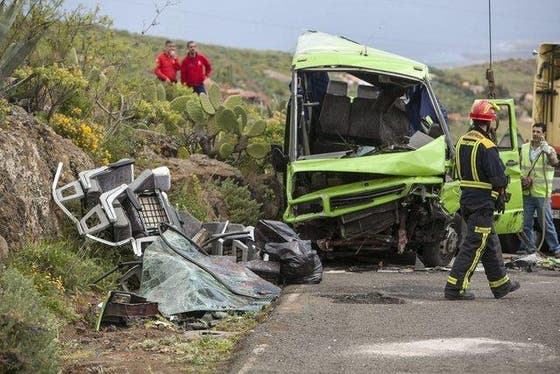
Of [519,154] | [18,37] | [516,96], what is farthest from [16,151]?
[516,96]

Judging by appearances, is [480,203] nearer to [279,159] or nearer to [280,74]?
[279,159]

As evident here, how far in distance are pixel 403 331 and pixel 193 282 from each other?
2.24m

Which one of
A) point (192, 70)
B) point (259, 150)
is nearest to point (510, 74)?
point (192, 70)

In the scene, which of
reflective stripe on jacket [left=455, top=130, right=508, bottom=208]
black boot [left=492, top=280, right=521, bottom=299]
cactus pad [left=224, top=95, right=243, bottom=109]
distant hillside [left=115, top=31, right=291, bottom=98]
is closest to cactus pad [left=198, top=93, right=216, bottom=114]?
cactus pad [left=224, top=95, right=243, bottom=109]

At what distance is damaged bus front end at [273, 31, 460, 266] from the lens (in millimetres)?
16047

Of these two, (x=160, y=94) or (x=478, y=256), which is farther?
(x=160, y=94)

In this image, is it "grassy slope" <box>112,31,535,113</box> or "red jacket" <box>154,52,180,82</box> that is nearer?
"red jacket" <box>154,52,180,82</box>

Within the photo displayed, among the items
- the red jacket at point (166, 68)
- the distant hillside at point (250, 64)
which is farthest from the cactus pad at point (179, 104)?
the distant hillside at point (250, 64)

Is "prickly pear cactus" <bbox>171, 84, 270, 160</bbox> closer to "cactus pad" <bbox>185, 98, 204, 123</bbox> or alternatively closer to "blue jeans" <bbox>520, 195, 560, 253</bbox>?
"cactus pad" <bbox>185, 98, 204, 123</bbox>

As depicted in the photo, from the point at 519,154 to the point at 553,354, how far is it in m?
8.76

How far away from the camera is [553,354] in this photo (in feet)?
32.1

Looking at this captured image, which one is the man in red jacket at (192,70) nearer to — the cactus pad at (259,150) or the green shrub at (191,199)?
the cactus pad at (259,150)

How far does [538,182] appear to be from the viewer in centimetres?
1858

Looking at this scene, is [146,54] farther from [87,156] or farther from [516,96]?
[516,96]
